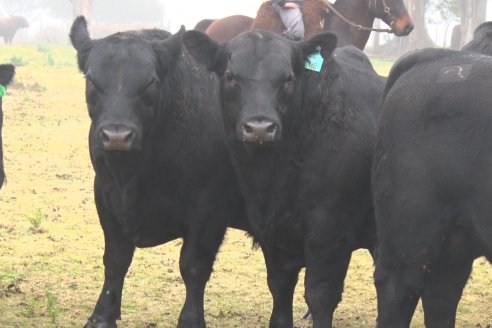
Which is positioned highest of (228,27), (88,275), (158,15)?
(228,27)

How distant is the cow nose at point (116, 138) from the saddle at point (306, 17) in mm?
6679

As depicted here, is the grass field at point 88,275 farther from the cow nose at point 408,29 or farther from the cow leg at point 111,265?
the cow nose at point 408,29

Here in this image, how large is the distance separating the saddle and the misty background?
3005 centimetres

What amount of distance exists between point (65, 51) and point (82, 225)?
96.3 feet

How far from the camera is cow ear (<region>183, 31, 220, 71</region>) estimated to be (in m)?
5.69

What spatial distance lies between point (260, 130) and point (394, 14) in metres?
8.24

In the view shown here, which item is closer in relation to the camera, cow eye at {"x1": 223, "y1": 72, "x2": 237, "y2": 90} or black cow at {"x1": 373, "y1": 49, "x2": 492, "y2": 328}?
black cow at {"x1": 373, "y1": 49, "x2": 492, "y2": 328}

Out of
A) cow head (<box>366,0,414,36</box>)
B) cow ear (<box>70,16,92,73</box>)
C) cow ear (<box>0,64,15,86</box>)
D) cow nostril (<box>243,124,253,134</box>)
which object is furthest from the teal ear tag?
cow head (<box>366,0,414,36</box>)

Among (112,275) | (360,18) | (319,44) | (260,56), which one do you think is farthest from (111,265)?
(360,18)

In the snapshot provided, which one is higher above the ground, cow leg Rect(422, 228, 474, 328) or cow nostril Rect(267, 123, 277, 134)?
cow nostril Rect(267, 123, 277, 134)

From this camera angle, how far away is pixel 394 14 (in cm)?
1305

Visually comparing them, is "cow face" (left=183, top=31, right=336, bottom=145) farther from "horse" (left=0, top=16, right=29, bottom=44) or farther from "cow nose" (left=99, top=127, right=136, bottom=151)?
"horse" (left=0, top=16, right=29, bottom=44)

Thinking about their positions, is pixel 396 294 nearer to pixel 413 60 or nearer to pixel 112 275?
pixel 413 60

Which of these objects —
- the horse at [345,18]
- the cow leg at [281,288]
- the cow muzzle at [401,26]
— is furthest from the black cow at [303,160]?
the cow muzzle at [401,26]
